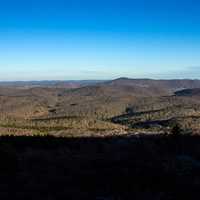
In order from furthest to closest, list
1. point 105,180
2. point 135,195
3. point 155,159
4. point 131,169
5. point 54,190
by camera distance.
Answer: point 155,159 < point 131,169 < point 105,180 < point 54,190 < point 135,195

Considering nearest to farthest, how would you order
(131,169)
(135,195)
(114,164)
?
(135,195) → (131,169) → (114,164)

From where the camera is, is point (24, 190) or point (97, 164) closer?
point (24, 190)

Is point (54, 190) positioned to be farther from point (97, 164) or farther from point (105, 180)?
Result: point (97, 164)

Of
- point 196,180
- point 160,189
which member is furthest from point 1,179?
point 196,180

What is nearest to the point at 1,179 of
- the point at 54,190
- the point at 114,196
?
the point at 54,190

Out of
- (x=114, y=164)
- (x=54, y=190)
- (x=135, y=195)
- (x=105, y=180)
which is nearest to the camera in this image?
(x=135, y=195)

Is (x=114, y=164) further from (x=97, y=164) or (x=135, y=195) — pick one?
(x=135, y=195)

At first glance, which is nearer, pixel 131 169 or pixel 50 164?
pixel 131 169

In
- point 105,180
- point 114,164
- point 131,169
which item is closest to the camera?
point 105,180
